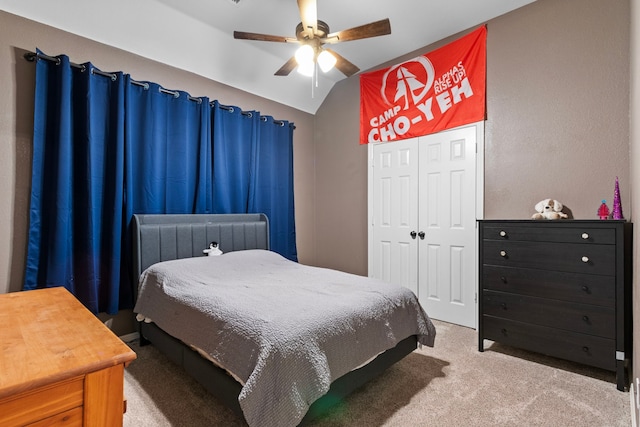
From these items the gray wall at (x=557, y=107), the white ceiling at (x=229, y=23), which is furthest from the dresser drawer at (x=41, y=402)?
the gray wall at (x=557, y=107)

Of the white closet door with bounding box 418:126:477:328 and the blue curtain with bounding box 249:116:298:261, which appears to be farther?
the blue curtain with bounding box 249:116:298:261

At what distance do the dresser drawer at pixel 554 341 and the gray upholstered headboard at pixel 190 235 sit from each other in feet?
7.95

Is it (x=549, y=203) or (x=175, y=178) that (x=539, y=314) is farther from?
(x=175, y=178)

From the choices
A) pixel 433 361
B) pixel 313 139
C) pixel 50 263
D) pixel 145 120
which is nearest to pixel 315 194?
pixel 313 139

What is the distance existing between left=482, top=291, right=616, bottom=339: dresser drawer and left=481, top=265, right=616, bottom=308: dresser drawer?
0.04 meters

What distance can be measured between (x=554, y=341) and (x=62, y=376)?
2828mm

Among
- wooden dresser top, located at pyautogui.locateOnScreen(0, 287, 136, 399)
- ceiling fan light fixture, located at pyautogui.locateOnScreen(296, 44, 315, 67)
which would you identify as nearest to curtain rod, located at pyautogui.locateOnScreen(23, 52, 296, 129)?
ceiling fan light fixture, located at pyautogui.locateOnScreen(296, 44, 315, 67)

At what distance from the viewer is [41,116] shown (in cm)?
233

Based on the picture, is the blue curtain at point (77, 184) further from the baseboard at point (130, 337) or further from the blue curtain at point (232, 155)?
the blue curtain at point (232, 155)

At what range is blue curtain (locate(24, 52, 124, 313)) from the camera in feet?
7.61

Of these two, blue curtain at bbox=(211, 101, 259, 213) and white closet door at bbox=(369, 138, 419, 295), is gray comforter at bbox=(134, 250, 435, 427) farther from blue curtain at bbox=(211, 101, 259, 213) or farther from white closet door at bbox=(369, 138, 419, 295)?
white closet door at bbox=(369, 138, 419, 295)

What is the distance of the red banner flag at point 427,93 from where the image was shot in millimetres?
3100

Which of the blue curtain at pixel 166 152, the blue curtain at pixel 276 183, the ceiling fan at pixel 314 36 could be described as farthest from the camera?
the blue curtain at pixel 276 183

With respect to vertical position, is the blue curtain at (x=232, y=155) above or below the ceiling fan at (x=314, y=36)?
below
